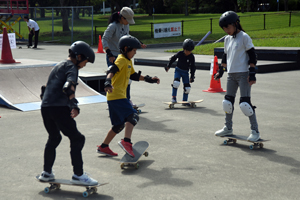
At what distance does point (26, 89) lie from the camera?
30.3 feet

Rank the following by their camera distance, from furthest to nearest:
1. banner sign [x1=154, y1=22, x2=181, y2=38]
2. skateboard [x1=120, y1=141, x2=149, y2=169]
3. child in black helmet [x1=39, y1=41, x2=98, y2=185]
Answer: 1. banner sign [x1=154, y1=22, x2=181, y2=38]
2. skateboard [x1=120, y1=141, x2=149, y2=169]
3. child in black helmet [x1=39, y1=41, x2=98, y2=185]

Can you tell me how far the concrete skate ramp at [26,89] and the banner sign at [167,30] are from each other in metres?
21.0

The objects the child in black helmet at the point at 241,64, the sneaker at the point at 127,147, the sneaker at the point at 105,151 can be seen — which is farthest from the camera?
the child in black helmet at the point at 241,64

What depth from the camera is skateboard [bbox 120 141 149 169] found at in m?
4.71

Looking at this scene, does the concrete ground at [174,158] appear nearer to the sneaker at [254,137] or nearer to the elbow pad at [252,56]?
the sneaker at [254,137]

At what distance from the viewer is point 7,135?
639 cm

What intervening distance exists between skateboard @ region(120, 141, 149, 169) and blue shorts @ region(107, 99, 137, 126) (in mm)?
417

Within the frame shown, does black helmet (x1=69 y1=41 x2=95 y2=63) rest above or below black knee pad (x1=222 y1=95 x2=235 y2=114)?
above

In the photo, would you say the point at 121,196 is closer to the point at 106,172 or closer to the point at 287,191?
the point at 106,172

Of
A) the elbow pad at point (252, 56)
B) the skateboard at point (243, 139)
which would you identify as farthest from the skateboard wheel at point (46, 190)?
the elbow pad at point (252, 56)

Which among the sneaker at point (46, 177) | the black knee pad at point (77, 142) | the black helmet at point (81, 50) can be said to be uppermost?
the black helmet at point (81, 50)

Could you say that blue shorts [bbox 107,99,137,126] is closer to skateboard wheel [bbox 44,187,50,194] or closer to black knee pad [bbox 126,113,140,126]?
black knee pad [bbox 126,113,140,126]

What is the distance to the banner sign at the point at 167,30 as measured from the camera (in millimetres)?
30438

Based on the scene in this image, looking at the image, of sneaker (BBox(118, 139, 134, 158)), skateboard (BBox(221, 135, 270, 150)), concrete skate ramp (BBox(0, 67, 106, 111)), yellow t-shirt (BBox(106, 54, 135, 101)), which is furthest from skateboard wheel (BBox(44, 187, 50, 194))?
concrete skate ramp (BBox(0, 67, 106, 111))
